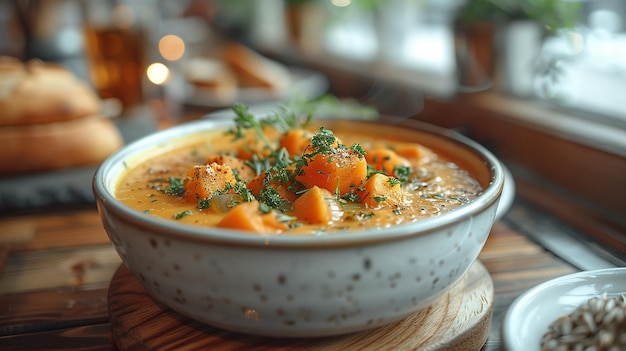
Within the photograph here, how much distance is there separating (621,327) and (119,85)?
11.3 feet

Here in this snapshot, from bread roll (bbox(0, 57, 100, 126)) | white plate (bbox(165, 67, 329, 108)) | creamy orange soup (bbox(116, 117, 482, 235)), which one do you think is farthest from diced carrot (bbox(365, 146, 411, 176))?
white plate (bbox(165, 67, 329, 108))

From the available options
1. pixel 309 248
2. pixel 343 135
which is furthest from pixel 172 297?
pixel 343 135

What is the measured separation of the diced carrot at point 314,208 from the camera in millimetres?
1194

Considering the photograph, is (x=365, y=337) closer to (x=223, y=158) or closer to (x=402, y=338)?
(x=402, y=338)

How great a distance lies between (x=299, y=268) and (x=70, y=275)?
967 millimetres

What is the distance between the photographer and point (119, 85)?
3773 millimetres

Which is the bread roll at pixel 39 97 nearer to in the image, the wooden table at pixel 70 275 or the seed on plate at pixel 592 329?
the wooden table at pixel 70 275

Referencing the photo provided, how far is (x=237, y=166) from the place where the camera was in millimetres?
1525

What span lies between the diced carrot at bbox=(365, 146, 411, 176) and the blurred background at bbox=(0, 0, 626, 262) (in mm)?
627

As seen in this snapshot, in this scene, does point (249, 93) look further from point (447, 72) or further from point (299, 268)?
point (299, 268)

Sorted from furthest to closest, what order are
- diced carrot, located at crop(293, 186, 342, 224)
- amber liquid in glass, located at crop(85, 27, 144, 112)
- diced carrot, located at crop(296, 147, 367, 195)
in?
amber liquid in glass, located at crop(85, 27, 144, 112) < diced carrot, located at crop(296, 147, 367, 195) < diced carrot, located at crop(293, 186, 342, 224)

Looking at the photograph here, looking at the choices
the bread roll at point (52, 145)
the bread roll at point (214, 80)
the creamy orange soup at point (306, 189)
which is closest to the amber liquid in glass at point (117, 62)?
the bread roll at point (214, 80)

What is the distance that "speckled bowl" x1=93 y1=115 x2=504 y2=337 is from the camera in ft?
3.13

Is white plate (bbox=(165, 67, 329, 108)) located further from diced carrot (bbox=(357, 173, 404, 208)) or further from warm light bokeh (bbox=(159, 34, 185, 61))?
diced carrot (bbox=(357, 173, 404, 208))
